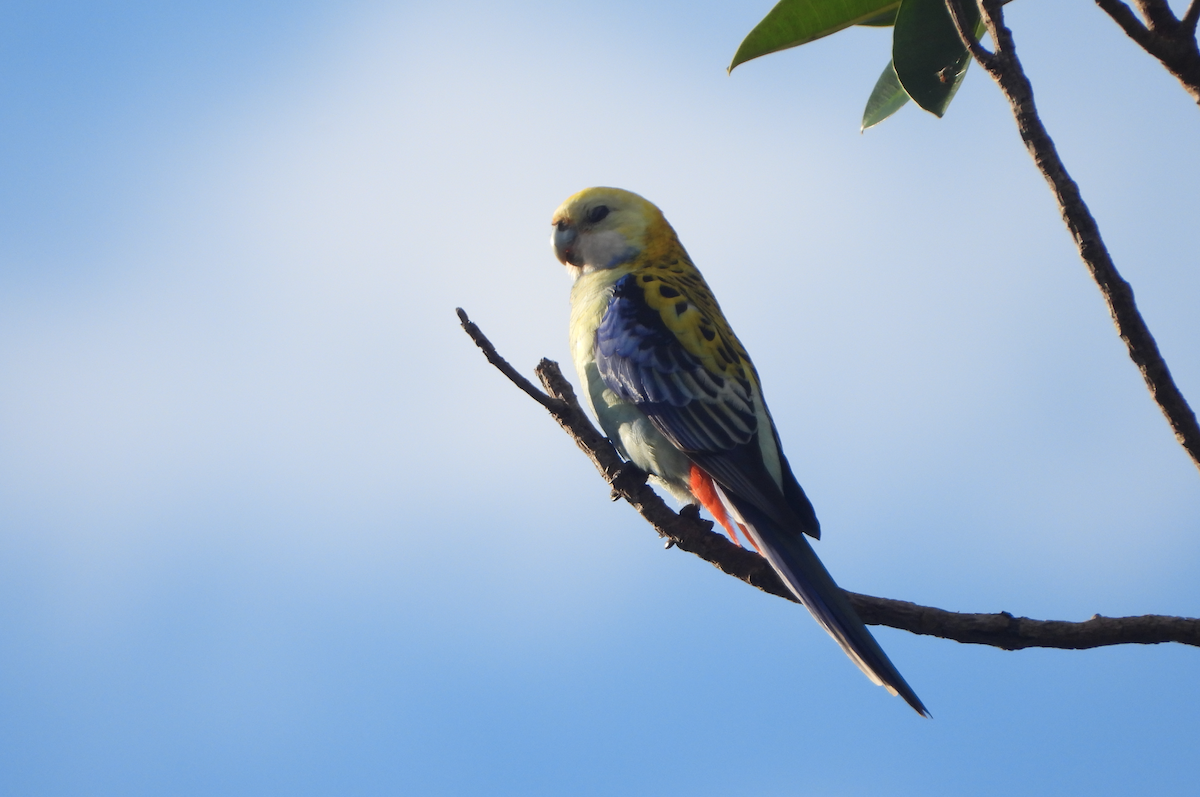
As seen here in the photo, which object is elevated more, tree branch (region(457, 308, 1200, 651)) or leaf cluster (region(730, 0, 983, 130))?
leaf cluster (region(730, 0, 983, 130))

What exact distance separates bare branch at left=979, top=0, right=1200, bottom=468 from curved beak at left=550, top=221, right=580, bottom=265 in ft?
10.5

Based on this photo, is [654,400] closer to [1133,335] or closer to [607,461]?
[607,461]

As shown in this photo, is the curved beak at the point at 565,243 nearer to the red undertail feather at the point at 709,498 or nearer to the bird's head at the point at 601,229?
the bird's head at the point at 601,229

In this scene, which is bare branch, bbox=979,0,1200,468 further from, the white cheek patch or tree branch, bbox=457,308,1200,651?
the white cheek patch

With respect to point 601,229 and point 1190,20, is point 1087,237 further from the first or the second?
point 601,229

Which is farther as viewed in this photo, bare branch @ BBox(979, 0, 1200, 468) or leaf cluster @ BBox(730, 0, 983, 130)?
leaf cluster @ BBox(730, 0, 983, 130)

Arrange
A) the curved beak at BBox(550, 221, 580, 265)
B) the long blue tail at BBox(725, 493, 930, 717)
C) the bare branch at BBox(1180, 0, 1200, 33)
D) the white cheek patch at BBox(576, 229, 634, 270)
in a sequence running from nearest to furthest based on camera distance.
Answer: the bare branch at BBox(1180, 0, 1200, 33)
the long blue tail at BBox(725, 493, 930, 717)
the white cheek patch at BBox(576, 229, 634, 270)
the curved beak at BBox(550, 221, 580, 265)

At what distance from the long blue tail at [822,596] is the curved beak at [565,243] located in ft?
7.44

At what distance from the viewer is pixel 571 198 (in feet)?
18.0

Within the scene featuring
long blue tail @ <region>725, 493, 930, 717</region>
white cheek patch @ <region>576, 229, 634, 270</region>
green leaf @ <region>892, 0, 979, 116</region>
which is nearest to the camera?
long blue tail @ <region>725, 493, 930, 717</region>

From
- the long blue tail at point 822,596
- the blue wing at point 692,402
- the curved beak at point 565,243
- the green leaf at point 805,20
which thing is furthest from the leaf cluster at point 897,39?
the curved beak at point 565,243

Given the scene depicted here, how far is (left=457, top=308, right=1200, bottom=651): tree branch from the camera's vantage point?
8.98 feet

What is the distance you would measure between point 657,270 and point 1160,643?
118 inches

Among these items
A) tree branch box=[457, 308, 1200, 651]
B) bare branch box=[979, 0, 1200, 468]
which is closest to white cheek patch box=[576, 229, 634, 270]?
tree branch box=[457, 308, 1200, 651]
